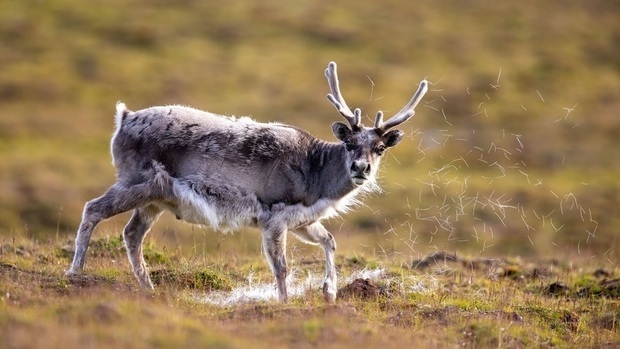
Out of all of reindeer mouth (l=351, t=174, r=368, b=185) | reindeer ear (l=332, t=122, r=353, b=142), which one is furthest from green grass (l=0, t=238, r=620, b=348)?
reindeer ear (l=332, t=122, r=353, b=142)

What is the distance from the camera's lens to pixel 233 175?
49.0 ft

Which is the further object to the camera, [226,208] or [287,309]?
[226,208]

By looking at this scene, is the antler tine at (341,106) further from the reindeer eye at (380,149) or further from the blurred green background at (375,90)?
the blurred green background at (375,90)

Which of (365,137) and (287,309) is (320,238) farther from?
(287,309)

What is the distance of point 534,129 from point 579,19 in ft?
115

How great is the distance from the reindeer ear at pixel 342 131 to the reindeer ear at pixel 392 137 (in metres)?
0.60

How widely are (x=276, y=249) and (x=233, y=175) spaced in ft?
4.71

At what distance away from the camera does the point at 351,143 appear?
15.0 meters

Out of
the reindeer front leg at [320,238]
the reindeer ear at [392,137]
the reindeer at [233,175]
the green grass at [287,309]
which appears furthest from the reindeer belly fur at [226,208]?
the reindeer ear at [392,137]

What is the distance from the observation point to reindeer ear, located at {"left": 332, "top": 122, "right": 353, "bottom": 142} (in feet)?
49.2

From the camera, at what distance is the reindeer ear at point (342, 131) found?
15.0 meters

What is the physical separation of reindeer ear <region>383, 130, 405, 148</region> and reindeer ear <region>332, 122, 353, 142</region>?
598 millimetres

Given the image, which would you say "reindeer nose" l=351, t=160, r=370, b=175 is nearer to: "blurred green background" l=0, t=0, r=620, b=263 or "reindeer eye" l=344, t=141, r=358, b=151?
"reindeer eye" l=344, t=141, r=358, b=151

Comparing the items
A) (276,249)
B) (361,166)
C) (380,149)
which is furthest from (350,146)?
(276,249)
